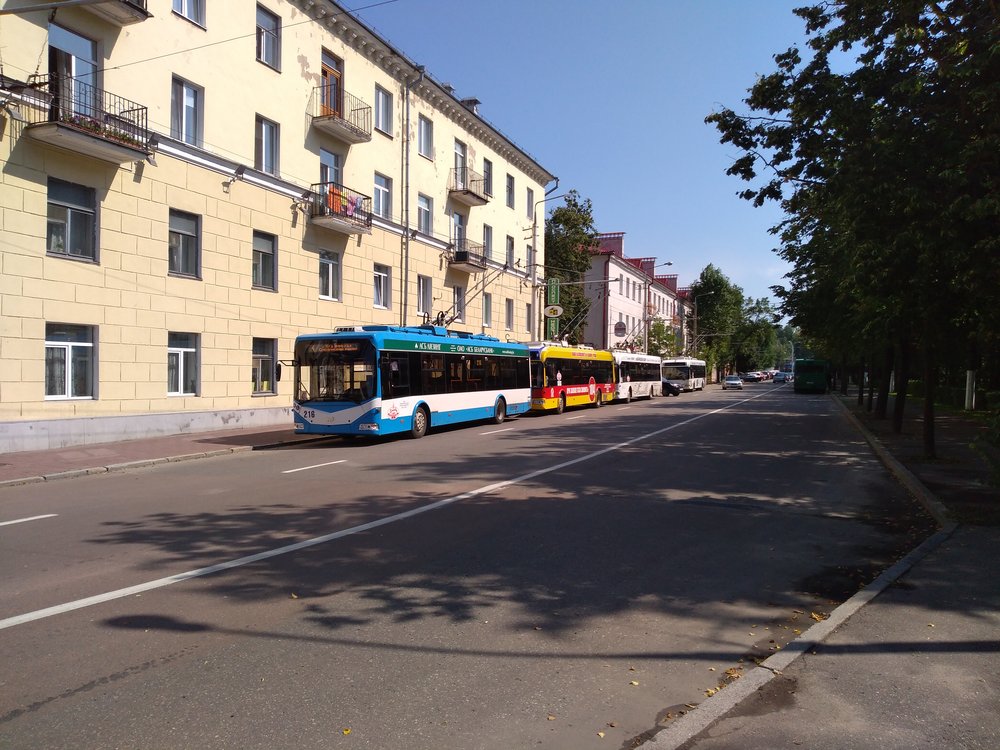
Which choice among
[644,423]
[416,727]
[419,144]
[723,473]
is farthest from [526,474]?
[419,144]

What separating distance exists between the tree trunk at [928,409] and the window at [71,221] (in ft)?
60.1

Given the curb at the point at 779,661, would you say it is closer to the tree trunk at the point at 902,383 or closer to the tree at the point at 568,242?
the tree trunk at the point at 902,383

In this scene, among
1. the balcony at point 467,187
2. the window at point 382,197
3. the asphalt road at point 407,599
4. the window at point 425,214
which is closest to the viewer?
the asphalt road at point 407,599

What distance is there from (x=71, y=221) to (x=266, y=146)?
7.49 m

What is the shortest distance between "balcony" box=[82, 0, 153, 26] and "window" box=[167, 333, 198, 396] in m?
7.48

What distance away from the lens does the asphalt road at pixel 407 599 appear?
151 inches

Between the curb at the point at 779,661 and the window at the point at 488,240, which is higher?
the window at the point at 488,240

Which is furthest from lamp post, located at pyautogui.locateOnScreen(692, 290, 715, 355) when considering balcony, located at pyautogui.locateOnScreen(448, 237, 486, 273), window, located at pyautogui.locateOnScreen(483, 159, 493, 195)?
Answer: balcony, located at pyautogui.locateOnScreen(448, 237, 486, 273)

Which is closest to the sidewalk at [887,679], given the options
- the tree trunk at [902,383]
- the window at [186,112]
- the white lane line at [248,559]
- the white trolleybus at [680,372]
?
the white lane line at [248,559]

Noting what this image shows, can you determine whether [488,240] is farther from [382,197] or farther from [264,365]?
[264,365]

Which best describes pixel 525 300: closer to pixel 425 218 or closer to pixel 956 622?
pixel 425 218

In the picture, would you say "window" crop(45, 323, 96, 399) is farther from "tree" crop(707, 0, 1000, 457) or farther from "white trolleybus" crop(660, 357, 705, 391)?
"white trolleybus" crop(660, 357, 705, 391)

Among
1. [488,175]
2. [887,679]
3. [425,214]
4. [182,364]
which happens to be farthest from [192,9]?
[887,679]

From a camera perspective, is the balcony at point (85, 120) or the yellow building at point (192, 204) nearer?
the balcony at point (85, 120)
